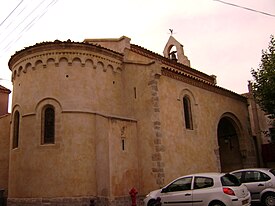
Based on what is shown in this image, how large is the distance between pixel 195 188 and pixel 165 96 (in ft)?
21.6

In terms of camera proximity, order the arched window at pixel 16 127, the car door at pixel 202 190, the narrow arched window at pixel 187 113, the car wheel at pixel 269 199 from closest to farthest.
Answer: the car door at pixel 202 190, the car wheel at pixel 269 199, the arched window at pixel 16 127, the narrow arched window at pixel 187 113

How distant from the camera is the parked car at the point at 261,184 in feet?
38.6

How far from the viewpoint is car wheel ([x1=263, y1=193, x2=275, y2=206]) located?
11.7m

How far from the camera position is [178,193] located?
10.6m

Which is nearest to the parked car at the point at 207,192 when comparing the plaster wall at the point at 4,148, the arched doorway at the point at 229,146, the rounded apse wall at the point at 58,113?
the rounded apse wall at the point at 58,113

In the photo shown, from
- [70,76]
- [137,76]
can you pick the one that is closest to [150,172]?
[137,76]

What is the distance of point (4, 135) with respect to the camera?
19453 mm

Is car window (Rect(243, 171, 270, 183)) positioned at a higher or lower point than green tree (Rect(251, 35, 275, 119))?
lower

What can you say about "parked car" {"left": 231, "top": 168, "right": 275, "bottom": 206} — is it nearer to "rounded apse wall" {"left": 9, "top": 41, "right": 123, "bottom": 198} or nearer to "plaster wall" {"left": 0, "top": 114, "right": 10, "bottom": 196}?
"rounded apse wall" {"left": 9, "top": 41, "right": 123, "bottom": 198}

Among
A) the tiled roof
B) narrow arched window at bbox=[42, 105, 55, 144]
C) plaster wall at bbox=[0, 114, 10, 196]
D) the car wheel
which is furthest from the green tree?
plaster wall at bbox=[0, 114, 10, 196]

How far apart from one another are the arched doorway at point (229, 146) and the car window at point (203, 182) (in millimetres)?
11660

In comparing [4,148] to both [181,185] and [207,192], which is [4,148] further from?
[207,192]

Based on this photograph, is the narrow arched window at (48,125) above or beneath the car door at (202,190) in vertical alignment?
above

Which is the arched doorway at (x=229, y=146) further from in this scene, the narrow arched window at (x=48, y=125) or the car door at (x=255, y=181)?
the narrow arched window at (x=48, y=125)
